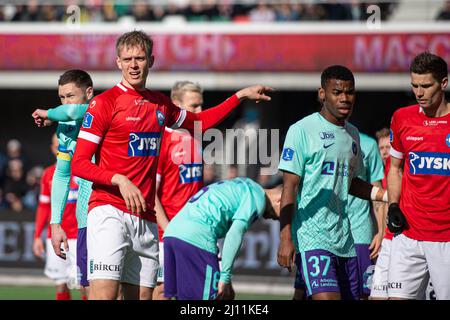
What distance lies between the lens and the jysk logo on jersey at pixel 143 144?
765 centimetres

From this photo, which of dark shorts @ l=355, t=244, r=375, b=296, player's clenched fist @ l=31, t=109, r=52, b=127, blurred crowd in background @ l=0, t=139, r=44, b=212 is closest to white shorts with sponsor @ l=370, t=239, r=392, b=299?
dark shorts @ l=355, t=244, r=375, b=296

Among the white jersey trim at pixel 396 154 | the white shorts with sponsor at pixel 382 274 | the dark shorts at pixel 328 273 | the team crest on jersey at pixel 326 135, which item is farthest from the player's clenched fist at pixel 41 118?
the white shorts with sponsor at pixel 382 274

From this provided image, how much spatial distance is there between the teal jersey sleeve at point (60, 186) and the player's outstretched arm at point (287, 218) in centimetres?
195

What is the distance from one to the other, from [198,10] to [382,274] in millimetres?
14131

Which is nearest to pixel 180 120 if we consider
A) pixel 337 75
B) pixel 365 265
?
pixel 337 75

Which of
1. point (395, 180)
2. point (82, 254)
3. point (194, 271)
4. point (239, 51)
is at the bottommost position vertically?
point (194, 271)

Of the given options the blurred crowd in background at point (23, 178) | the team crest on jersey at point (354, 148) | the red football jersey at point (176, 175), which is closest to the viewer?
the team crest on jersey at point (354, 148)

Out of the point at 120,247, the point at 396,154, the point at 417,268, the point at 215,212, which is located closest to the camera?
the point at 120,247

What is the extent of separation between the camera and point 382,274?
905 cm

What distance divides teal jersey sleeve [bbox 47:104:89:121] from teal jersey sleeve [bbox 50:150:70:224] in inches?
20.9

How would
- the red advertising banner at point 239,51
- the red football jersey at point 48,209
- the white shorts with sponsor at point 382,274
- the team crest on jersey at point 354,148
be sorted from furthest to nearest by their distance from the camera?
1. the red advertising banner at point 239,51
2. the red football jersey at point 48,209
3. the white shorts with sponsor at point 382,274
4. the team crest on jersey at point 354,148

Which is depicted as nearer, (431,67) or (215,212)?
(431,67)

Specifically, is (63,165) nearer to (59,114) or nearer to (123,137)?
(59,114)

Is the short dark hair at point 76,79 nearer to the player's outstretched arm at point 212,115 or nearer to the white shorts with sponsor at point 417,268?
the player's outstretched arm at point 212,115
